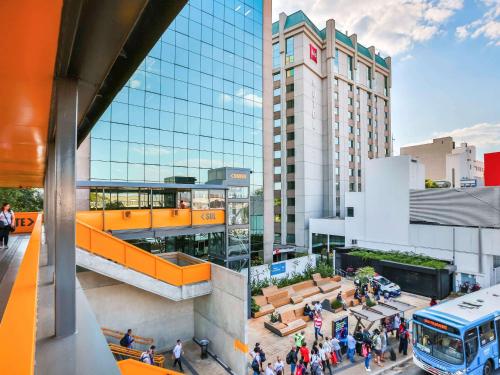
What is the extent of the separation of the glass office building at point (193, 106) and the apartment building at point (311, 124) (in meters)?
12.3

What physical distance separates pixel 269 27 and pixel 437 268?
27.8 m

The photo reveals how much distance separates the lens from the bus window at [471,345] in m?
10.6

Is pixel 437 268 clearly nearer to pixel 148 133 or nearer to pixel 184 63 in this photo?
pixel 148 133

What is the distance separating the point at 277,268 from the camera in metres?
23.7

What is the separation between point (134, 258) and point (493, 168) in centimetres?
3472

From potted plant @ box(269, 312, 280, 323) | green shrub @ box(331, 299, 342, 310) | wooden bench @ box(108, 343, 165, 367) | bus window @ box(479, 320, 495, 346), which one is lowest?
green shrub @ box(331, 299, 342, 310)

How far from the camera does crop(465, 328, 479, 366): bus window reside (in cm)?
1057

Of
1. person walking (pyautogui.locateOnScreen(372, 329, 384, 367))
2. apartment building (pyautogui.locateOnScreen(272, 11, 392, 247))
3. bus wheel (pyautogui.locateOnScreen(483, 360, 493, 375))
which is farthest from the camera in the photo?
apartment building (pyautogui.locateOnScreen(272, 11, 392, 247))

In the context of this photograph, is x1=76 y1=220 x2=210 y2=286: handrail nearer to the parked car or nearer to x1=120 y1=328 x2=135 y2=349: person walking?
x1=120 y1=328 x2=135 y2=349: person walking

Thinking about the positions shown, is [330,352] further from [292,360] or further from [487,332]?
[487,332]

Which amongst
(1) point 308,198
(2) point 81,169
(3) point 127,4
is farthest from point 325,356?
(1) point 308,198

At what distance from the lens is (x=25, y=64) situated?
2758 mm

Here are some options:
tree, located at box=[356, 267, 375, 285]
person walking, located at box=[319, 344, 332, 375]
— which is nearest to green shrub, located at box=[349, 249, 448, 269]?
tree, located at box=[356, 267, 375, 285]

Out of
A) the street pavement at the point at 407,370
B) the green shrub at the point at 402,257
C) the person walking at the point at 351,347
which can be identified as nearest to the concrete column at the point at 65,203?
the person walking at the point at 351,347
